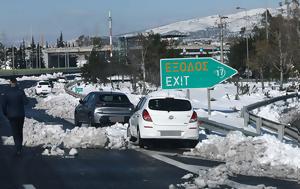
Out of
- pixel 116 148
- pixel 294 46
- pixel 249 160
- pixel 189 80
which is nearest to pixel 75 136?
pixel 116 148

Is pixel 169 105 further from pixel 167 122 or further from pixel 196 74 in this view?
pixel 196 74

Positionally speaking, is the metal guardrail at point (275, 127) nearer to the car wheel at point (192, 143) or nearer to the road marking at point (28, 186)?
the car wheel at point (192, 143)

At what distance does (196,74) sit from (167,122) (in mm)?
7875

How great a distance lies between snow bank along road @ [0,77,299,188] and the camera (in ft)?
36.3

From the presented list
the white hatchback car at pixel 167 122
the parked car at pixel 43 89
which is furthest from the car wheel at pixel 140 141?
the parked car at pixel 43 89

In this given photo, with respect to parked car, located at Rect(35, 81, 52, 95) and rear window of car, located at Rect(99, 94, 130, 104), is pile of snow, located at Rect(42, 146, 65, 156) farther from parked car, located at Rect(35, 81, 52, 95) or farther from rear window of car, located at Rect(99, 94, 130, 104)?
parked car, located at Rect(35, 81, 52, 95)

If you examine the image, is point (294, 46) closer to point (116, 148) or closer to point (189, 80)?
point (189, 80)

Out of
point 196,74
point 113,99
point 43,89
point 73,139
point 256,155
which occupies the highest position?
point 196,74

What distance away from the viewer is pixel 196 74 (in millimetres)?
24719

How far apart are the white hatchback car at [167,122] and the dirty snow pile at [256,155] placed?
1.48 meters

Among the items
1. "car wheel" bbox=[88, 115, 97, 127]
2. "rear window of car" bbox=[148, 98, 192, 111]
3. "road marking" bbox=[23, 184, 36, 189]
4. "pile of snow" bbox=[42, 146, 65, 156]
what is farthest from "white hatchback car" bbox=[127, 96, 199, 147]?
"road marking" bbox=[23, 184, 36, 189]

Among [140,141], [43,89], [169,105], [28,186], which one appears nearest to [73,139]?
[140,141]

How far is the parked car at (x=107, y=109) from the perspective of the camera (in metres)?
23.3

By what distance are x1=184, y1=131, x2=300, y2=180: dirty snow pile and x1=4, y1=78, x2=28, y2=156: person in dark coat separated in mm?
4289
